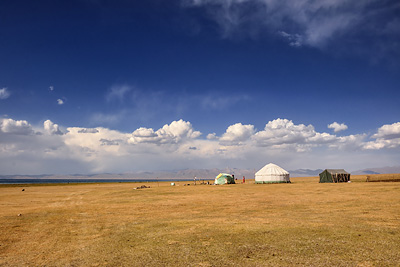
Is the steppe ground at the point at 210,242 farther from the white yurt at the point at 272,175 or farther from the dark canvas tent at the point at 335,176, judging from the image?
the white yurt at the point at 272,175

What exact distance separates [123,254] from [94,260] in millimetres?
1011

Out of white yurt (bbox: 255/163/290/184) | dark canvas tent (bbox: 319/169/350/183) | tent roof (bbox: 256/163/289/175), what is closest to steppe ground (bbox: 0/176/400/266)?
dark canvas tent (bbox: 319/169/350/183)

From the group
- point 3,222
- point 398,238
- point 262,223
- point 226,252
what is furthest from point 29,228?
point 398,238

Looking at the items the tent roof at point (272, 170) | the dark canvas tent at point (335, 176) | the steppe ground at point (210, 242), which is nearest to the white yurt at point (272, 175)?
the tent roof at point (272, 170)

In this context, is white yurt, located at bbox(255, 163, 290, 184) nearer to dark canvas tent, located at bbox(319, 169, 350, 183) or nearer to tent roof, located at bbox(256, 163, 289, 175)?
tent roof, located at bbox(256, 163, 289, 175)

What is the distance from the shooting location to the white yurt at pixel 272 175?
64.6 meters

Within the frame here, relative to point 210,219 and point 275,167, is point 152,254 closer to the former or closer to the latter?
point 210,219

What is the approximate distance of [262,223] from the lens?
14.1 metres

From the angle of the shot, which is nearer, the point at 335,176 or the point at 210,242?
the point at 210,242

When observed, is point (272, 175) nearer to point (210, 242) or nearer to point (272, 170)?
point (272, 170)

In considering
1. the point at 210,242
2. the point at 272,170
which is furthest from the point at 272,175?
the point at 210,242

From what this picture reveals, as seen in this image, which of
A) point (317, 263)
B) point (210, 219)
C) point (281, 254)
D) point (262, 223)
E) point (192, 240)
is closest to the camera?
point (317, 263)

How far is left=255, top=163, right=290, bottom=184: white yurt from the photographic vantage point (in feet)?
212

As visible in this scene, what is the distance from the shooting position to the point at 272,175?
6475cm
